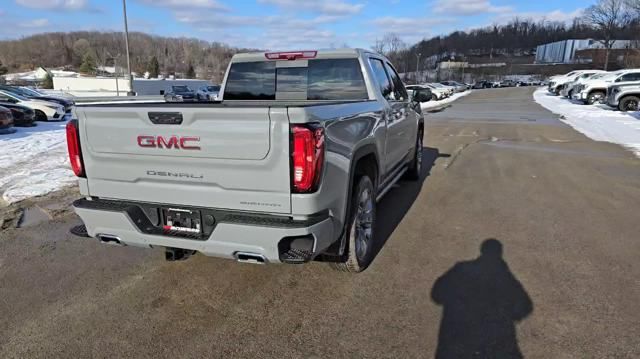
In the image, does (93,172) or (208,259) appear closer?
(93,172)

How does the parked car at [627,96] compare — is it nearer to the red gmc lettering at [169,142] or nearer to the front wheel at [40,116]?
the red gmc lettering at [169,142]

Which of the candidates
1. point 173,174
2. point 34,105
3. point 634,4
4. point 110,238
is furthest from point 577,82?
point 634,4

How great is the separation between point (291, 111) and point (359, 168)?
130cm

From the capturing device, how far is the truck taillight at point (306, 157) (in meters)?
2.77

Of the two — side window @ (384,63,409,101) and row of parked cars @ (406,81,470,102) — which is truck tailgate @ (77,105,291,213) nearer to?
side window @ (384,63,409,101)

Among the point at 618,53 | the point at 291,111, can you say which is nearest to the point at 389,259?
the point at 291,111

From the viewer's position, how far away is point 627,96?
65.6ft

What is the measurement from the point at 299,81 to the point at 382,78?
3.31ft

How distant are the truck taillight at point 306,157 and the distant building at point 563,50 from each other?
437 feet

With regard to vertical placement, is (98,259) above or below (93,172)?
below

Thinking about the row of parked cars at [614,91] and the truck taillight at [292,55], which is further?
the row of parked cars at [614,91]

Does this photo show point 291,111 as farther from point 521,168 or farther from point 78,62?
point 78,62

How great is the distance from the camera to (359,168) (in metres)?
3.87

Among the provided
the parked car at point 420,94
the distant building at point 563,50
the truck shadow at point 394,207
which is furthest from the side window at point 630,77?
the distant building at point 563,50
